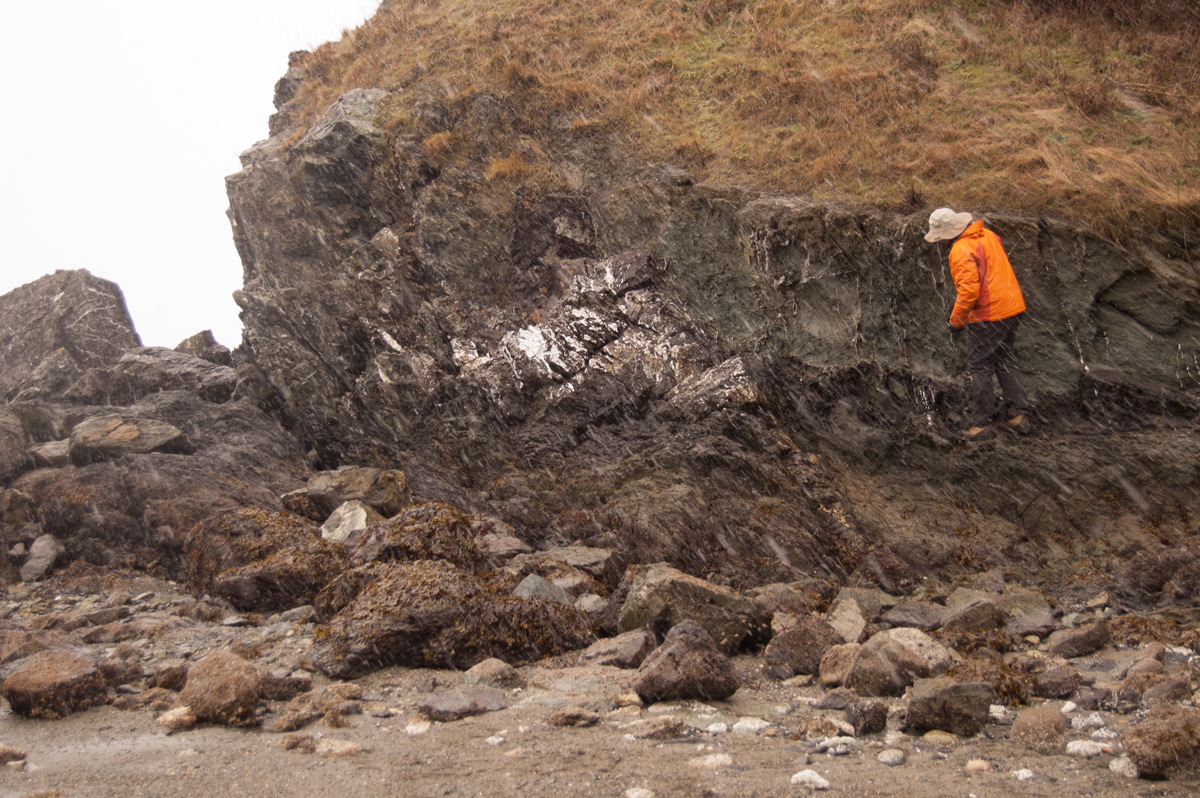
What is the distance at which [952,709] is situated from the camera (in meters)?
4.94

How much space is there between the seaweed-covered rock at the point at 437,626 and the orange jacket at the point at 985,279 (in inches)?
220

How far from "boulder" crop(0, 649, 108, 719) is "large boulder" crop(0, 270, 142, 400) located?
1280 centimetres

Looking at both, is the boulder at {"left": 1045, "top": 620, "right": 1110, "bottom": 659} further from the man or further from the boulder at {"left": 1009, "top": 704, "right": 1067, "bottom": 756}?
the man

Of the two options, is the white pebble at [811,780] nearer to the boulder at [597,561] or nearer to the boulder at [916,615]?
the boulder at [916,615]

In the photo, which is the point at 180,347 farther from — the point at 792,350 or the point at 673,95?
the point at 792,350

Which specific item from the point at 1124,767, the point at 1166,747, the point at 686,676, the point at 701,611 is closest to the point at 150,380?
the point at 701,611

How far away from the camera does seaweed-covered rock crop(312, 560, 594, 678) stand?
284 inches

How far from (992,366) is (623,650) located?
5554mm

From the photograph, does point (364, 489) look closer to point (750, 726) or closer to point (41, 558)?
point (41, 558)

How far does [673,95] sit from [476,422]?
6.80 metres

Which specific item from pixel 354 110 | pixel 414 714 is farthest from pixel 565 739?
pixel 354 110

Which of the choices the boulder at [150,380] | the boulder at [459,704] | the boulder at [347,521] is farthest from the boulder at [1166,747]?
the boulder at [150,380]

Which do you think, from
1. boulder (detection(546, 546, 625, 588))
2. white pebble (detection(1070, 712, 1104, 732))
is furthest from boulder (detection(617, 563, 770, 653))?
white pebble (detection(1070, 712, 1104, 732))

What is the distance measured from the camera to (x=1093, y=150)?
9953 mm
